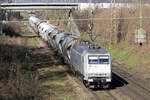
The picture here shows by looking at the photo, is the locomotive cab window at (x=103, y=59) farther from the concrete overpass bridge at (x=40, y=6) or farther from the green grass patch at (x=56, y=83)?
the concrete overpass bridge at (x=40, y=6)

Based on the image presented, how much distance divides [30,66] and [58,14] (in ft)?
196

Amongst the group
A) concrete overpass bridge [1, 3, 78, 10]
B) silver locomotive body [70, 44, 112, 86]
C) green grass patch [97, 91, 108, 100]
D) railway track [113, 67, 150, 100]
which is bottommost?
railway track [113, 67, 150, 100]

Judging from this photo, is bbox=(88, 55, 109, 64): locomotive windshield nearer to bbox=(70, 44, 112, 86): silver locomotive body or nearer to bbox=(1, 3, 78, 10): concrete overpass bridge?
bbox=(70, 44, 112, 86): silver locomotive body

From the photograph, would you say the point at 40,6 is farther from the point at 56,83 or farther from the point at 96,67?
the point at 96,67

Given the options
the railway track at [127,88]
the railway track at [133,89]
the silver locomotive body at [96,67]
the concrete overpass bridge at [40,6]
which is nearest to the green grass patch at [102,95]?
the railway track at [127,88]

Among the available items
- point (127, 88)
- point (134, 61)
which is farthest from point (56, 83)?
point (134, 61)

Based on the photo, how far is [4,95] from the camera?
18641 mm

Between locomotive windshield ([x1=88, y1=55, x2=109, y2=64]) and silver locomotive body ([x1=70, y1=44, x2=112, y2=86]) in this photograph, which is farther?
locomotive windshield ([x1=88, y1=55, x2=109, y2=64])

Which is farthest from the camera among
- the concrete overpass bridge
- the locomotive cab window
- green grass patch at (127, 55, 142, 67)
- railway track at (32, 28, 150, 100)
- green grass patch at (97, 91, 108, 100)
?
the concrete overpass bridge

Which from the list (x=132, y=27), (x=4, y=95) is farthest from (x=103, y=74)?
(x=132, y=27)

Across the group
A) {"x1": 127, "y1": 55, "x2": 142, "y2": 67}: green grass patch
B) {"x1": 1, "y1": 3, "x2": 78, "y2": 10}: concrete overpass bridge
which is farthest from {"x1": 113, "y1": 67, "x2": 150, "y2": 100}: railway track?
{"x1": 1, "y1": 3, "x2": 78, "y2": 10}: concrete overpass bridge

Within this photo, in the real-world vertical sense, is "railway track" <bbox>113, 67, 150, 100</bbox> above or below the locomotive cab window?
below

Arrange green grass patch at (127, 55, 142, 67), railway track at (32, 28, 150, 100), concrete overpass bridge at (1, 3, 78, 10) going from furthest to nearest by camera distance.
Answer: concrete overpass bridge at (1, 3, 78, 10)
green grass patch at (127, 55, 142, 67)
railway track at (32, 28, 150, 100)

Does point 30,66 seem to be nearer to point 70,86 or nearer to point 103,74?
point 70,86
